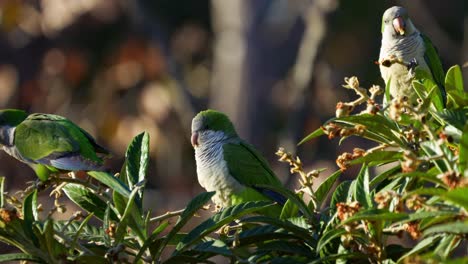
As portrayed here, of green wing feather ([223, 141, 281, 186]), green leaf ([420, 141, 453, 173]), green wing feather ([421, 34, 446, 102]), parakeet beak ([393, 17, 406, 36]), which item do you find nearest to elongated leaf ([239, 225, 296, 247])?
green leaf ([420, 141, 453, 173])

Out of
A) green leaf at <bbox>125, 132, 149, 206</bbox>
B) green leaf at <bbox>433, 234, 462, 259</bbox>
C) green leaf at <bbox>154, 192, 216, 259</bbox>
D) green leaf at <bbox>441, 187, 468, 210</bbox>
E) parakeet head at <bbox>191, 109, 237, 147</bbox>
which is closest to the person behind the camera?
green leaf at <bbox>441, 187, 468, 210</bbox>

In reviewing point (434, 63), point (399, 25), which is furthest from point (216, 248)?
point (399, 25)

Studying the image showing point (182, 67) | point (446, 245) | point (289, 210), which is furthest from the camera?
point (182, 67)

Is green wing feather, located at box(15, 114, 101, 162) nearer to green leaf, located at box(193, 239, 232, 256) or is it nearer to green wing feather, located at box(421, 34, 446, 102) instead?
green leaf, located at box(193, 239, 232, 256)

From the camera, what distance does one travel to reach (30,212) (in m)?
2.08

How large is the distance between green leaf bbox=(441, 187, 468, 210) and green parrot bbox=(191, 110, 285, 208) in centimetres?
178

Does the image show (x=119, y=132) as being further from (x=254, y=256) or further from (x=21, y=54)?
(x=254, y=256)

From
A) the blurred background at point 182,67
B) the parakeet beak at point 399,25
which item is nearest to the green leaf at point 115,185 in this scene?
the parakeet beak at point 399,25

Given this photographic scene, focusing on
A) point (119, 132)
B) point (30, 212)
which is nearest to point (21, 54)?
point (119, 132)

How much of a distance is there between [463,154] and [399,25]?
177cm

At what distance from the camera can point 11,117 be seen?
10.6 ft

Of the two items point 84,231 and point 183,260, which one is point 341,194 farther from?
point 84,231

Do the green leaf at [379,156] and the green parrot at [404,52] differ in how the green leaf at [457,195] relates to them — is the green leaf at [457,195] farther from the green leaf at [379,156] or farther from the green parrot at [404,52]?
the green parrot at [404,52]

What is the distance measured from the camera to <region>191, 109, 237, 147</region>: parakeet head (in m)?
3.84
